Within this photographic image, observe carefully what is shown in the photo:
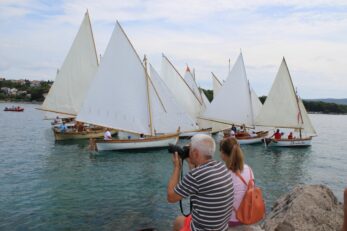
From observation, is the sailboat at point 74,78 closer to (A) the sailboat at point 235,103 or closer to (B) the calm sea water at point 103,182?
(B) the calm sea water at point 103,182

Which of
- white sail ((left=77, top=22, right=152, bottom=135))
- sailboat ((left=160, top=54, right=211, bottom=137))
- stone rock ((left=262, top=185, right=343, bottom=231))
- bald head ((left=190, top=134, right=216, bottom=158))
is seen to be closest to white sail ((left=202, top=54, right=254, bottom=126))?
sailboat ((left=160, top=54, right=211, bottom=137))

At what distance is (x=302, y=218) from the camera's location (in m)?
8.56

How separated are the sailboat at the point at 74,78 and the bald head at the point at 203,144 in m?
36.4


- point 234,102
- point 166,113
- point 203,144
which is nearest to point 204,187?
point 203,144

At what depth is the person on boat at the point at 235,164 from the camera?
545 cm

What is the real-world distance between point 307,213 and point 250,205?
153 inches

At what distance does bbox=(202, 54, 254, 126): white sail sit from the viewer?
4159cm

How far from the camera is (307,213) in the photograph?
8.75 m

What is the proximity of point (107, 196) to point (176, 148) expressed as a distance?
37.9ft

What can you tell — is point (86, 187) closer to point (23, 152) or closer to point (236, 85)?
point (23, 152)

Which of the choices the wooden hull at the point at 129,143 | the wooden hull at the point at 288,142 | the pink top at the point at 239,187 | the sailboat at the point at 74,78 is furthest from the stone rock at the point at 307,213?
the sailboat at the point at 74,78

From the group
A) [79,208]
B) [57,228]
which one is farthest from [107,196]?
[57,228]

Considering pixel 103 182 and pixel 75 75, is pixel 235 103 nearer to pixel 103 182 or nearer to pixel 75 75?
pixel 75 75

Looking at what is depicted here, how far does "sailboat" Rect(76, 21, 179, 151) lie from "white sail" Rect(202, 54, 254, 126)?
10.4m
